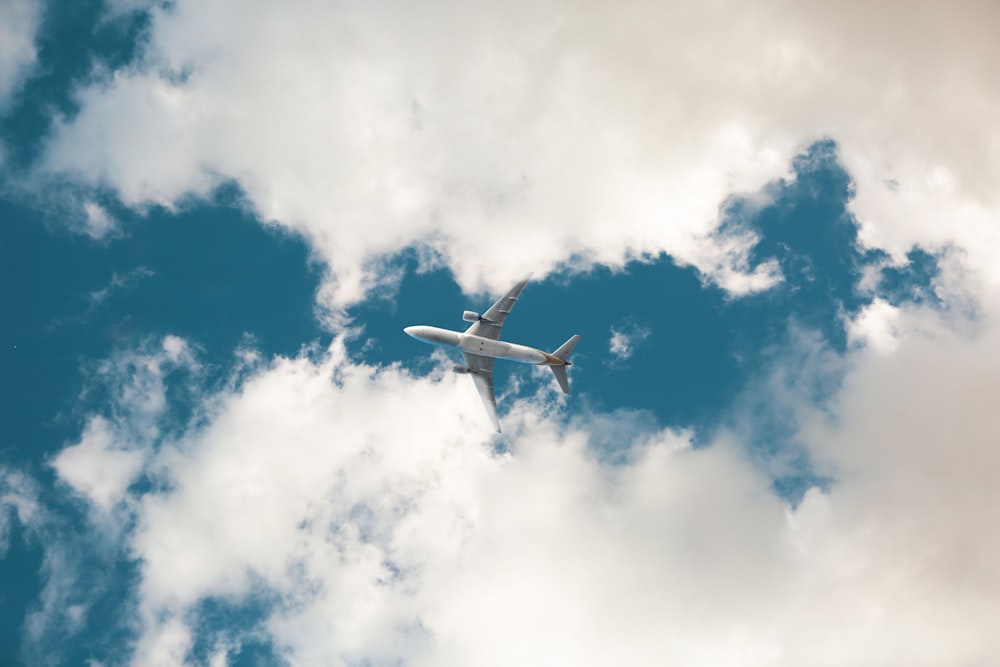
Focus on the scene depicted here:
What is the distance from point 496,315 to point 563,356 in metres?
16.5

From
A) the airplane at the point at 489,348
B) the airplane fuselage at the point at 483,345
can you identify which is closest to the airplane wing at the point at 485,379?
the airplane at the point at 489,348

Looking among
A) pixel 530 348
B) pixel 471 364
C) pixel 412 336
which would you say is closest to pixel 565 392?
pixel 530 348

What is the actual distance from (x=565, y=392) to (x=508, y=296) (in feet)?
76.6

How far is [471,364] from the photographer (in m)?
136

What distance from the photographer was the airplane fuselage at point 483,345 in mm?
128875

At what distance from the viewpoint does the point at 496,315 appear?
134250mm

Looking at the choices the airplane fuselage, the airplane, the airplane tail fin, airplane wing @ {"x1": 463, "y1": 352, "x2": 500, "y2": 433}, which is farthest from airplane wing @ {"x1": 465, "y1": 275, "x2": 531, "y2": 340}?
the airplane tail fin

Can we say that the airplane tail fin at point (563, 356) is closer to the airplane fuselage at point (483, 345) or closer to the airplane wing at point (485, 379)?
the airplane fuselage at point (483, 345)

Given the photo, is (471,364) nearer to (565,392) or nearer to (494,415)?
(494,415)

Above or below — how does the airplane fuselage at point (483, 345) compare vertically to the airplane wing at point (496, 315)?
below

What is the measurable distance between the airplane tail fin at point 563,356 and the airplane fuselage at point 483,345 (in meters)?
1.09

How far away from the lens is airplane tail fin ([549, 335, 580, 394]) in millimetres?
131500

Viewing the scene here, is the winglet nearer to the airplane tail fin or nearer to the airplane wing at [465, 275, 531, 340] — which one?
the airplane tail fin

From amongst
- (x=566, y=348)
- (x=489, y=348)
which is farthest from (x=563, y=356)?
→ (x=489, y=348)
